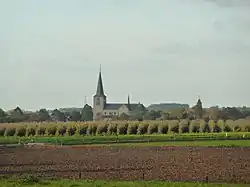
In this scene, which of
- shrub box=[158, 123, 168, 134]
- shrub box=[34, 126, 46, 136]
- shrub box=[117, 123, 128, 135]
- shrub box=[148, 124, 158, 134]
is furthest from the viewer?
shrub box=[34, 126, 46, 136]

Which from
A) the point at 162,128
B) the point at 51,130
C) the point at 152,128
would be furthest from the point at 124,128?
the point at 51,130

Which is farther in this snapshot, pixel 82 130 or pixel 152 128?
pixel 82 130

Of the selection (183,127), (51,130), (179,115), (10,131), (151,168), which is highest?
(179,115)

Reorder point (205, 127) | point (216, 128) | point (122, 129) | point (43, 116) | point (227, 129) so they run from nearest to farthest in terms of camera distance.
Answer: point (205, 127) < point (216, 128) < point (227, 129) < point (122, 129) < point (43, 116)

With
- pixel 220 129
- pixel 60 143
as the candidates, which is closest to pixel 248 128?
pixel 220 129

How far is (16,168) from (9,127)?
199 feet

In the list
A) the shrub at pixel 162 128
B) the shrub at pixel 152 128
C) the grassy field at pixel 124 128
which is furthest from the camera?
the shrub at pixel 152 128

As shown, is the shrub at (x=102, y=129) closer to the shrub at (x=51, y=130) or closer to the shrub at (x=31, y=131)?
the shrub at (x=51, y=130)

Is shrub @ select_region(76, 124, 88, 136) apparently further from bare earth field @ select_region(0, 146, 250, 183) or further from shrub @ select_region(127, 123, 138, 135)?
bare earth field @ select_region(0, 146, 250, 183)

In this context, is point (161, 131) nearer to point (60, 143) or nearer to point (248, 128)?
point (248, 128)

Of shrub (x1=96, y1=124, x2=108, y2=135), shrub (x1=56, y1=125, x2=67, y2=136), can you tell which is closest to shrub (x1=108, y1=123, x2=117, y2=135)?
shrub (x1=96, y1=124, x2=108, y2=135)

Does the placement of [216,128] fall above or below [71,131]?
above

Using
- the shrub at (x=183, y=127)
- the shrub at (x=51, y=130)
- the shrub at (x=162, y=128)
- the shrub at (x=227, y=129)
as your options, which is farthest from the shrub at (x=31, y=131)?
the shrub at (x=227, y=129)

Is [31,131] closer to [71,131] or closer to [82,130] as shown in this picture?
[71,131]
